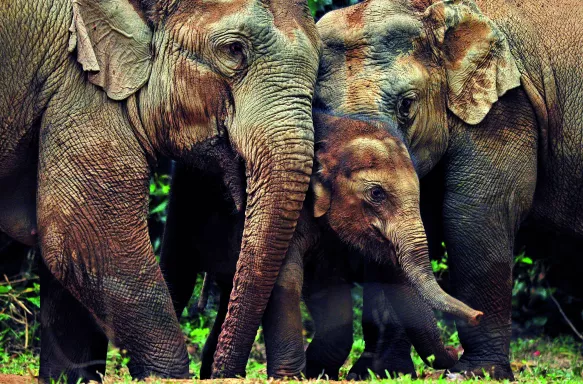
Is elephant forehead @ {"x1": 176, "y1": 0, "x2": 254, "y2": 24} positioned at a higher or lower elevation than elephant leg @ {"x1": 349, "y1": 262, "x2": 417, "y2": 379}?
higher

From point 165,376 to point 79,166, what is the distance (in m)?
1.16

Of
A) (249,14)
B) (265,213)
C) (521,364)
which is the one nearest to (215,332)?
(265,213)

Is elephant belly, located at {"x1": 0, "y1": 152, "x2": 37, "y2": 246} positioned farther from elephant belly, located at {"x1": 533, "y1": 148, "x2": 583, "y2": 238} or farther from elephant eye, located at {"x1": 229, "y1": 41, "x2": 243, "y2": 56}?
elephant belly, located at {"x1": 533, "y1": 148, "x2": 583, "y2": 238}

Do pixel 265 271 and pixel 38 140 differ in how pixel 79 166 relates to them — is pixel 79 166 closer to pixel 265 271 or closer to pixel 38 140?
pixel 38 140

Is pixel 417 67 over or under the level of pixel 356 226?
over

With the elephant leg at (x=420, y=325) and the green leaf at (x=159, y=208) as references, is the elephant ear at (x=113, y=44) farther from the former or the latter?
the green leaf at (x=159, y=208)

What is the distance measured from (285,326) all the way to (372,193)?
0.85 meters

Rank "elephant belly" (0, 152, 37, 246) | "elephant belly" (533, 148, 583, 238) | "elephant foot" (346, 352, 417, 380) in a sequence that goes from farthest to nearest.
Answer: "elephant belly" (533, 148, 583, 238) < "elephant foot" (346, 352, 417, 380) < "elephant belly" (0, 152, 37, 246)

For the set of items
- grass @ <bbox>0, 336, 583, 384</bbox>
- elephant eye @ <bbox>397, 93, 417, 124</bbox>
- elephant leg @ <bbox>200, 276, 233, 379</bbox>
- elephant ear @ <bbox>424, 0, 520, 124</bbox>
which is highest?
elephant ear @ <bbox>424, 0, 520, 124</bbox>

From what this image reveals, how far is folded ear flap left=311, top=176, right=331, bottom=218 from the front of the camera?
7383 millimetres

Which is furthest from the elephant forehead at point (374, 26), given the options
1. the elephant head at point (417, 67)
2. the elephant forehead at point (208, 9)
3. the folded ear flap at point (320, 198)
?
the elephant forehead at point (208, 9)

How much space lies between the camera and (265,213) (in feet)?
22.1

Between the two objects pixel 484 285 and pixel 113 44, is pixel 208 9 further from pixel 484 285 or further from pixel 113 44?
pixel 484 285

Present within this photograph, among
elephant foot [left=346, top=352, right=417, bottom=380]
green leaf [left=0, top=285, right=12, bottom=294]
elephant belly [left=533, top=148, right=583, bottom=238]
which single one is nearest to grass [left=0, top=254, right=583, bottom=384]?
green leaf [left=0, top=285, right=12, bottom=294]
